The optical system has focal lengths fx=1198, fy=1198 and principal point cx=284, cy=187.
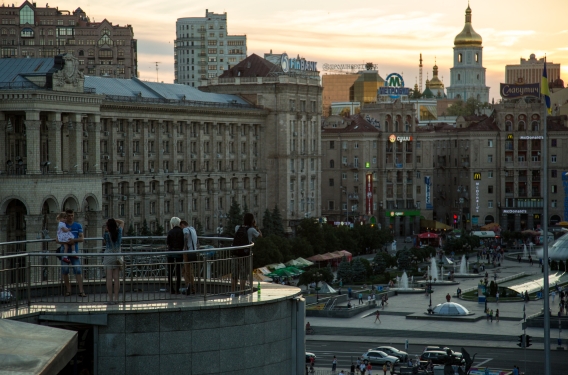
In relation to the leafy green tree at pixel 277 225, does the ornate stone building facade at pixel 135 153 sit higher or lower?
higher

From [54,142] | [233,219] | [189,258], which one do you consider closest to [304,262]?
[233,219]

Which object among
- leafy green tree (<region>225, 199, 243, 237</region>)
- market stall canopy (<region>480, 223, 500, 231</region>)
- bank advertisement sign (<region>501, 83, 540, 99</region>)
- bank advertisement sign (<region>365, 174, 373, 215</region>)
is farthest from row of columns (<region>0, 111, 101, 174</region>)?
bank advertisement sign (<region>501, 83, 540, 99</region>)

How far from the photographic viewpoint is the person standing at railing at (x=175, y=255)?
56.2 feet

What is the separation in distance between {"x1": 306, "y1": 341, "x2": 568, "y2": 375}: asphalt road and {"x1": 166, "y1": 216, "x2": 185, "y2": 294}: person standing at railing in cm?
4039

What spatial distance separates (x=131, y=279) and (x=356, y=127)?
136450 mm

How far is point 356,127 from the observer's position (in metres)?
152

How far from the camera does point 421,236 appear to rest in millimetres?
129875

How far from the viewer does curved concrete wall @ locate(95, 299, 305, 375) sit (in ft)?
50.5

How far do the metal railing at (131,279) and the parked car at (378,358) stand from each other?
42.2m

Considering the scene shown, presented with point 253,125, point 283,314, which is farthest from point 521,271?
point 283,314

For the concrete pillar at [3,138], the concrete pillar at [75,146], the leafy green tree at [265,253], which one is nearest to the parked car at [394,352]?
the concrete pillar at [75,146]

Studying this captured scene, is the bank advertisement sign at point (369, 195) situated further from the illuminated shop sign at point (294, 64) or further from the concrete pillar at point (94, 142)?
the concrete pillar at point (94, 142)

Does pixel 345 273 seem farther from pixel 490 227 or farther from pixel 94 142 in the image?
pixel 490 227

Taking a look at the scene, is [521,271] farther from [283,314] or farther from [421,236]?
[283,314]
